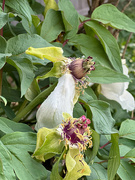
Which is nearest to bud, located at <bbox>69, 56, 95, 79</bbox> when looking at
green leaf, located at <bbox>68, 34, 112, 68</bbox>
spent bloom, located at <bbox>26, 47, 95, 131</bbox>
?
spent bloom, located at <bbox>26, 47, 95, 131</bbox>

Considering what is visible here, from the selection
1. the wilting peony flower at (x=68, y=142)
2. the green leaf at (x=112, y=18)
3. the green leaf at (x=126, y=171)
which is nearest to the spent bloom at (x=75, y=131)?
the wilting peony flower at (x=68, y=142)

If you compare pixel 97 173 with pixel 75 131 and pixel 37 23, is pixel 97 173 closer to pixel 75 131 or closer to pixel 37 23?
pixel 75 131

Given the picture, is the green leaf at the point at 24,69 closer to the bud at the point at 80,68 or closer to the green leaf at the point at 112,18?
the bud at the point at 80,68

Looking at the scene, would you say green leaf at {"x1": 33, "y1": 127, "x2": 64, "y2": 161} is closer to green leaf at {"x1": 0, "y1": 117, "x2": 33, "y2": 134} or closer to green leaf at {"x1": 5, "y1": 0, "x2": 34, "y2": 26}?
green leaf at {"x1": 0, "y1": 117, "x2": 33, "y2": 134}

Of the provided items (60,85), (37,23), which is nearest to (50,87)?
(60,85)

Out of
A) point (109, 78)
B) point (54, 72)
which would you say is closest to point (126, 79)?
point (109, 78)

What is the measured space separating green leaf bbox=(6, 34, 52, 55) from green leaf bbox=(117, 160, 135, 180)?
196mm

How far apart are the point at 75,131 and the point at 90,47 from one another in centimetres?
20

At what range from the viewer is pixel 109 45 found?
1.51 feet

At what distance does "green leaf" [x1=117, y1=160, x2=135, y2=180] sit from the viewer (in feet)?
1.25

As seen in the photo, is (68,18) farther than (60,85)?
Yes

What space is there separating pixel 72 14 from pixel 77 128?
0.73 feet

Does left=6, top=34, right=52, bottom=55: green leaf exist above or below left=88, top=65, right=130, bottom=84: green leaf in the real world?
above

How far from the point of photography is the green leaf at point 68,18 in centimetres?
45
